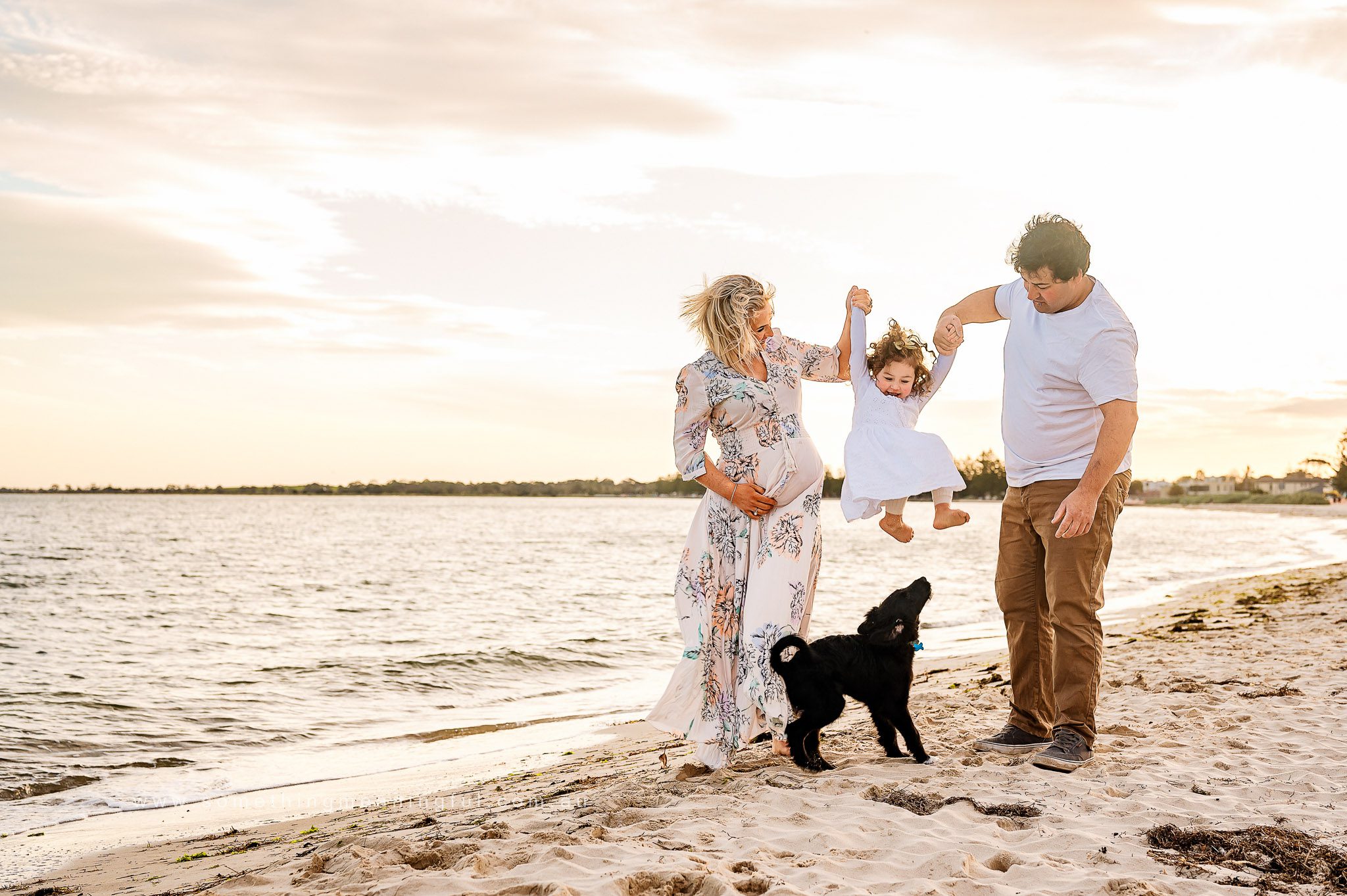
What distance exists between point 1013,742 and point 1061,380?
72.4 inches

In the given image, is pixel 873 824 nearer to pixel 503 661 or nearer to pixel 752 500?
pixel 752 500

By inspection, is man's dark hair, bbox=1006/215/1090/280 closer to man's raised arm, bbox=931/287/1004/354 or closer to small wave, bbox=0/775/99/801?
man's raised arm, bbox=931/287/1004/354

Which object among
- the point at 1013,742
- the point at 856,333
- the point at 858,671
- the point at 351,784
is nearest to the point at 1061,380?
the point at 856,333

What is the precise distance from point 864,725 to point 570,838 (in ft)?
9.40

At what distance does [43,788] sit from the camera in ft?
21.3

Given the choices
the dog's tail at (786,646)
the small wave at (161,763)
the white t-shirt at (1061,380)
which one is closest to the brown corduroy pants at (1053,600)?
the white t-shirt at (1061,380)

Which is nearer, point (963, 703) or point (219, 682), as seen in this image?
point (963, 703)

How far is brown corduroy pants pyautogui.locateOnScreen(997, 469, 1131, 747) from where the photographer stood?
4141 mm

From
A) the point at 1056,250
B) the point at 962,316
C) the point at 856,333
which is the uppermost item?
the point at 1056,250

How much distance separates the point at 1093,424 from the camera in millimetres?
4152

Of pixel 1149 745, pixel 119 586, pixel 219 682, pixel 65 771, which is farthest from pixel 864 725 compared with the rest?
pixel 119 586

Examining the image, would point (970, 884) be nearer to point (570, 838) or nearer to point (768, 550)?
point (570, 838)

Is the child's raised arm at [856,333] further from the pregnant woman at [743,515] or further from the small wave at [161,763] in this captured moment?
the small wave at [161,763]

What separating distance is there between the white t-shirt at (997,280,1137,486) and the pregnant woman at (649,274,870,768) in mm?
765
